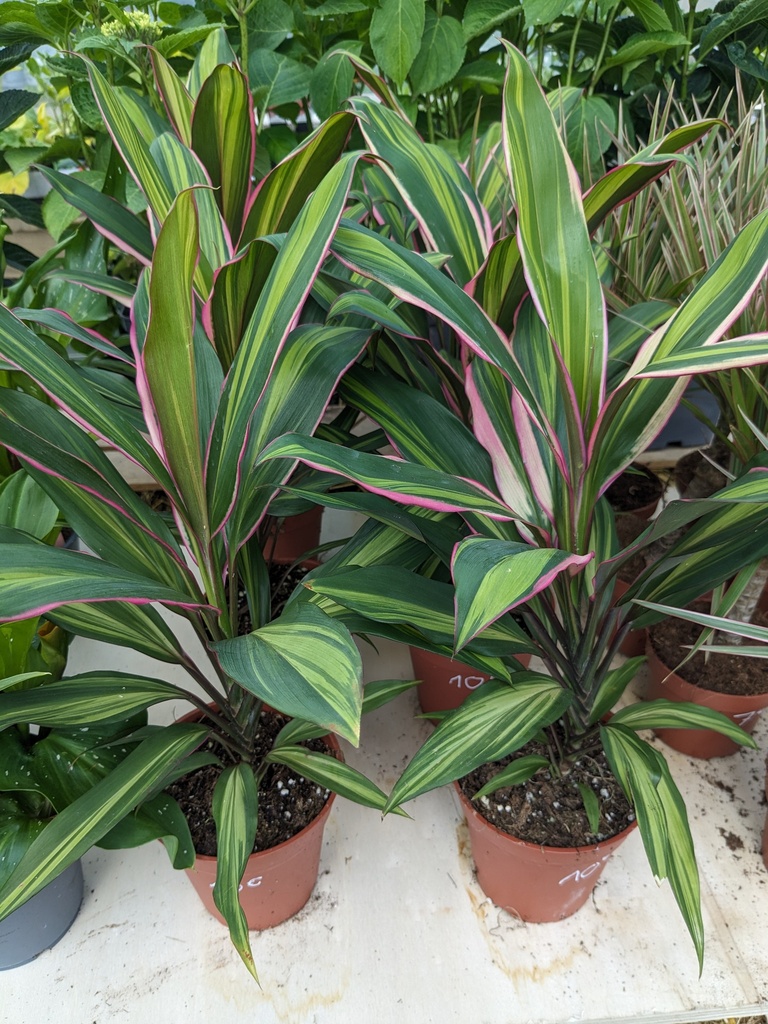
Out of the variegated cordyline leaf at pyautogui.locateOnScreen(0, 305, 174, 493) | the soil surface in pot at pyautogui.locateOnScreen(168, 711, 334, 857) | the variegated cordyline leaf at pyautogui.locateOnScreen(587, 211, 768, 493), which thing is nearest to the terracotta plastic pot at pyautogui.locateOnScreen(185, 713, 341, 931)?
the soil surface in pot at pyautogui.locateOnScreen(168, 711, 334, 857)

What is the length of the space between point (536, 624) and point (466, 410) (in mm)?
312

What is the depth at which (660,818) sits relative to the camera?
0.69 meters

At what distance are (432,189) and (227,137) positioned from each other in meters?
0.30

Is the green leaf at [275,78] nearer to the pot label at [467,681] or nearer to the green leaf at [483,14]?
the green leaf at [483,14]

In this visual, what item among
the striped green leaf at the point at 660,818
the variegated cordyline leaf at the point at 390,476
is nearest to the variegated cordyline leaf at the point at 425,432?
the variegated cordyline leaf at the point at 390,476

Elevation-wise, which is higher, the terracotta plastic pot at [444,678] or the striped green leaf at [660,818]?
the striped green leaf at [660,818]

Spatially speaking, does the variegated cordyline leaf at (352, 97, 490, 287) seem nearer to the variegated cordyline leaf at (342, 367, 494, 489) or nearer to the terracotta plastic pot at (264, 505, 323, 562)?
the variegated cordyline leaf at (342, 367, 494, 489)

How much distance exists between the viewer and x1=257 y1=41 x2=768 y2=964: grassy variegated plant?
54 centimetres

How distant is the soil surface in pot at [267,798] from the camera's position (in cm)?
81

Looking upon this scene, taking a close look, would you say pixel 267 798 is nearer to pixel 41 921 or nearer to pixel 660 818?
pixel 41 921

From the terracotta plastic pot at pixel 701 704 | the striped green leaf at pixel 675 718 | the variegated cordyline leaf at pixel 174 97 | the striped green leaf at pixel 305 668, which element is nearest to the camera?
the striped green leaf at pixel 305 668

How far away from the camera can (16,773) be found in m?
0.74

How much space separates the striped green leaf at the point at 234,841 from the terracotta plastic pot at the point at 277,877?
0.32 ft

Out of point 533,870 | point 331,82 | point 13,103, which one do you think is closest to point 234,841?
point 533,870
